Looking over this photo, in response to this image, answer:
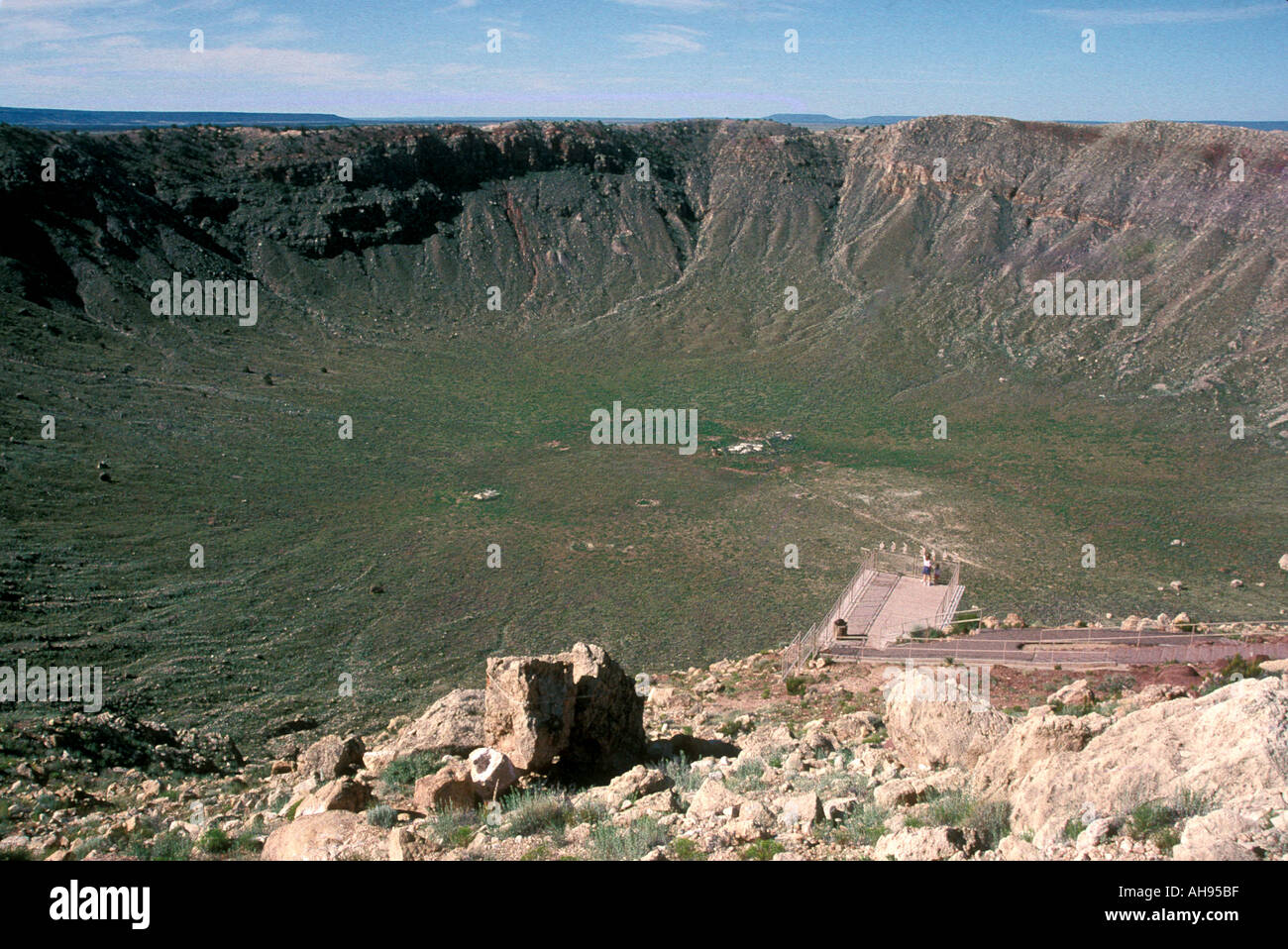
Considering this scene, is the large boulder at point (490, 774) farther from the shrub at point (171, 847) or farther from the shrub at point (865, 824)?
the shrub at point (865, 824)

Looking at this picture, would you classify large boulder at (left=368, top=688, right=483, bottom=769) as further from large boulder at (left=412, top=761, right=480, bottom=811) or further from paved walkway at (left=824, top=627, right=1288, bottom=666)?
paved walkway at (left=824, top=627, right=1288, bottom=666)

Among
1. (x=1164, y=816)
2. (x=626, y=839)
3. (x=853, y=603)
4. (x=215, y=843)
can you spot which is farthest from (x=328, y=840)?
(x=853, y=603)

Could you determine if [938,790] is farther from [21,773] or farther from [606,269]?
[606,269]

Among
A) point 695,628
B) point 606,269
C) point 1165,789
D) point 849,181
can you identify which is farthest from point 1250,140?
point 1165,789

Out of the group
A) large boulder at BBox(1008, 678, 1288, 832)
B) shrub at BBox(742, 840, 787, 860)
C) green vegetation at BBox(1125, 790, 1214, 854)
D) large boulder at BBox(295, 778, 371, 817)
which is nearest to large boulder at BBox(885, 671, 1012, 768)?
large boulder at BBox(1008, 678, 1288, 832)

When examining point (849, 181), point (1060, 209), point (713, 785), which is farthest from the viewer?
point (849, 181)

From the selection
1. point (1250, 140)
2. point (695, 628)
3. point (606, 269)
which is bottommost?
point (695, 628)

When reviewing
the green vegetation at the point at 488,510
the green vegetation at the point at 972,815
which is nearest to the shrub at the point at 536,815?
the green vegetation at the point at 972,815
